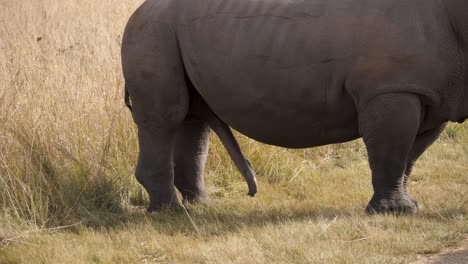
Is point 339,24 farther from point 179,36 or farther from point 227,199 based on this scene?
point 227,199

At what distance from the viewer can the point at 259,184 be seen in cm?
639

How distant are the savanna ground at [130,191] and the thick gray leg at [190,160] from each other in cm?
19

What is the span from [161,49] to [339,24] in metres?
1.14

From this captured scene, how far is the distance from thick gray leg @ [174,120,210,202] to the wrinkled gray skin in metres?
0.22

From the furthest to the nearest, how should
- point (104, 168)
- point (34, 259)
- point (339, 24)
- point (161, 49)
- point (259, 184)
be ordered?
point (259, 184) < point (104, 168) < point (161, 49) < point (339, 24) < point (34, 259)

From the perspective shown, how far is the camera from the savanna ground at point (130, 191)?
4691 mm

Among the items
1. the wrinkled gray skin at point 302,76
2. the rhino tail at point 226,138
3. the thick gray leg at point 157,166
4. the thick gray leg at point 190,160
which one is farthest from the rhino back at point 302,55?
the thick gray leg at point 190,160

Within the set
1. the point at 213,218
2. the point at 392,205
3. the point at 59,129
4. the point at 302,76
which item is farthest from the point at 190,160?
the point at 392,205

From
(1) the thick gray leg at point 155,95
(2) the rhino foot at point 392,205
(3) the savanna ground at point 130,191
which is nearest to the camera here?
(3) the savanna ground at point 130,191

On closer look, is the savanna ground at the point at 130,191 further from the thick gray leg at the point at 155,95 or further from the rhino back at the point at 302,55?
the rhino back at the point at 302,55

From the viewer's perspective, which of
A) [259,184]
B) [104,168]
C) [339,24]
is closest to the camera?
[339,24]

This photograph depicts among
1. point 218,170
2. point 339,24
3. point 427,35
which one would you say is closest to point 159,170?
point 218,170

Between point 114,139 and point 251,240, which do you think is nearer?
point 251,240

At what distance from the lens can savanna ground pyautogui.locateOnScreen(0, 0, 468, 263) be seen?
4.69 metres
